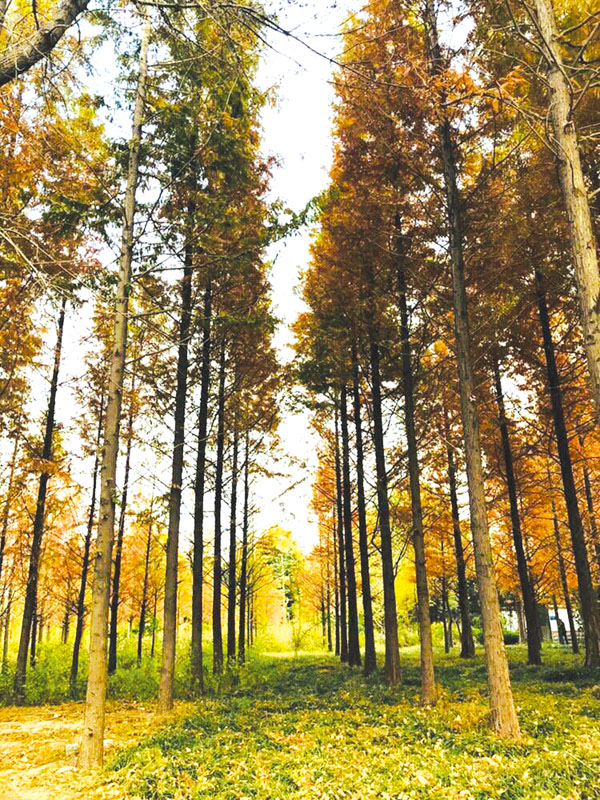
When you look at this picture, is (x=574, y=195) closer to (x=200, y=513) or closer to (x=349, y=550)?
(x=200, y=513)

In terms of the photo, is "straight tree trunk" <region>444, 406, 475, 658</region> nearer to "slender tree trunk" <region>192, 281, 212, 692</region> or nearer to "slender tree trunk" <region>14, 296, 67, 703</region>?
"slender tree trunk" <region>192, 281, 212, 692</region>

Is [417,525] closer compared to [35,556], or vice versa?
[417,525]

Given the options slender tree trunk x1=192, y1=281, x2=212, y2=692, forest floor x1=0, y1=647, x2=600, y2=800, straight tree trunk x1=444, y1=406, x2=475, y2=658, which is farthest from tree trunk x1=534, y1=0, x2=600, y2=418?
straight tree trunk x1=444, y1=406, x2=475, y2=658

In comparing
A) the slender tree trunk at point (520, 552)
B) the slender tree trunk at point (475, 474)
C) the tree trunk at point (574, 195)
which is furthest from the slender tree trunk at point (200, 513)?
the slender tree trunk at point (520, 552)

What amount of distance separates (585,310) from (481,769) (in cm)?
463

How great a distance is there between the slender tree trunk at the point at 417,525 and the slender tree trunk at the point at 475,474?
4.40 ft

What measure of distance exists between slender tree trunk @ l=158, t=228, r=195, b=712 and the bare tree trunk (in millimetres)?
1072

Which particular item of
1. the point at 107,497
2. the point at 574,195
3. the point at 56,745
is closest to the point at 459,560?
the point at 56,745

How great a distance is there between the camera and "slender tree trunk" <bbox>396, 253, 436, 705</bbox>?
823 centimetres

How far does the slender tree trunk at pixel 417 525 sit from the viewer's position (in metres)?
8.23

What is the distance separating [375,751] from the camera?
5.64 m

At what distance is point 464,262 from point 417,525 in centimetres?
469

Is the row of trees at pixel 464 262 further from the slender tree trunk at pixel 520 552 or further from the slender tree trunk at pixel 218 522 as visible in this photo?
the slender tree trunk at pixel 218 522

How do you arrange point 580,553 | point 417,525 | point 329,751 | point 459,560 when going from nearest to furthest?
point 329,751 → point 417,525 → point 580,553 → point 459,560
